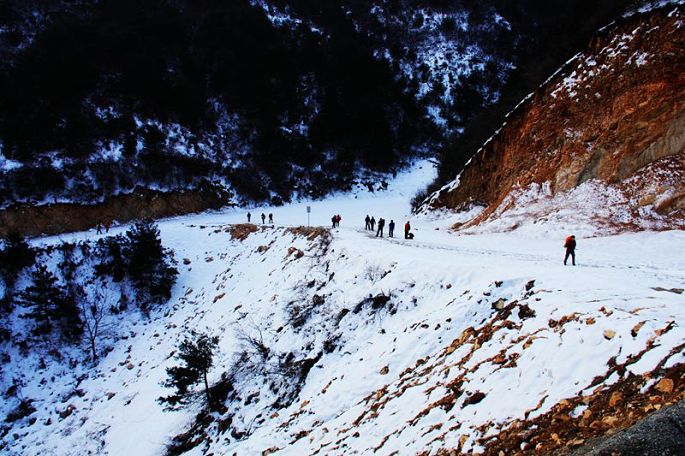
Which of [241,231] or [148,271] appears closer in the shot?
[148,271]

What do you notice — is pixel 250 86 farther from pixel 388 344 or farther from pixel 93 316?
pixel 388 344

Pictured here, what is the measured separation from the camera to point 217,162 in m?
49.5

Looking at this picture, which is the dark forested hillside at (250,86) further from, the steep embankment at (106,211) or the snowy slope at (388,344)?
the snowy slope at (388,344)

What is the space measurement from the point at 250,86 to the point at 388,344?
55.5 metres

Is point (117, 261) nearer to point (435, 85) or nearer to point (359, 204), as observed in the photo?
point (359, 204)

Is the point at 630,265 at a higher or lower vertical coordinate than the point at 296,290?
higher

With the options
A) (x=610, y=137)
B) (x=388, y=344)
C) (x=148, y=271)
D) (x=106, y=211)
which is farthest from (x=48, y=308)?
(x=610, y=137)

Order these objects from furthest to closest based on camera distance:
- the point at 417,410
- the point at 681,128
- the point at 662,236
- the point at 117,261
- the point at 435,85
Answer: the point at 435,85 < the point at 117,261 < the point at 681,128 < the point at 662,236 < the point at 417,410

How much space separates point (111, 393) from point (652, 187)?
2640 cm

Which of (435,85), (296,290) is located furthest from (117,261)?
(435,85)

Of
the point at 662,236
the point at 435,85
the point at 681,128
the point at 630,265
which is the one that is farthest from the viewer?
the point at 435,85

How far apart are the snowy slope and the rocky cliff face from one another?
2.13m

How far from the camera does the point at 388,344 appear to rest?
10914 millimetres

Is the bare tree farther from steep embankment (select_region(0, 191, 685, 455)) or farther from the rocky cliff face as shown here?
the rocky cliff face
